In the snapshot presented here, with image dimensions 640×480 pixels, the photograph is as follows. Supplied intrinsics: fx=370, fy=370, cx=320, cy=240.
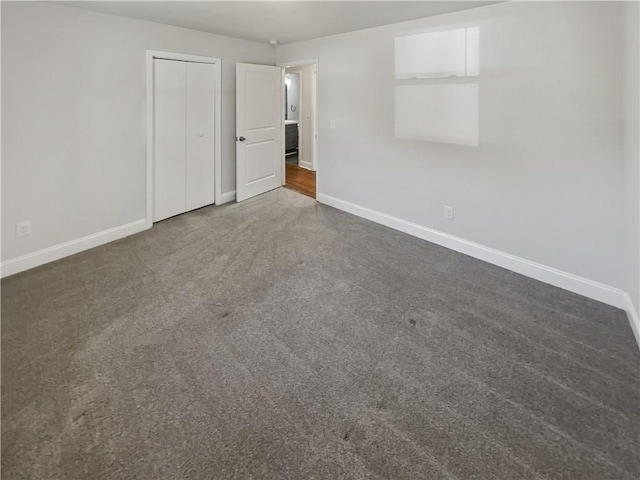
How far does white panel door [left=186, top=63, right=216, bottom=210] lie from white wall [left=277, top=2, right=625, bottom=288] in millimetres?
2000

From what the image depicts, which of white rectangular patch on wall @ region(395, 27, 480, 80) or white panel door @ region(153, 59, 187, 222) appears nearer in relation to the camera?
white rectangular patch on wall @ region(395, 27, 480, 80)

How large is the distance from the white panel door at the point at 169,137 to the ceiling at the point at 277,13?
1.81 ft

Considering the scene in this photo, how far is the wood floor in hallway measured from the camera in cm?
610

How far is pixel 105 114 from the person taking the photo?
12.0ft

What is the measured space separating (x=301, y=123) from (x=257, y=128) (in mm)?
3103

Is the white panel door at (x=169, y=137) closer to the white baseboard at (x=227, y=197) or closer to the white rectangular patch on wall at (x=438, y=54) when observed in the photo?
the white baseboard at (x=227, y=197)

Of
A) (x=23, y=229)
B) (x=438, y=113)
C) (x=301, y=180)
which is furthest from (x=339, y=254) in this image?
(x=301, y=180)

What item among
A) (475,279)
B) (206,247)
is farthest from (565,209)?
(206,247)

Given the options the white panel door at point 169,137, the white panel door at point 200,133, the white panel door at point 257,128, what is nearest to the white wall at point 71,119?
the white panel door at point 169,137

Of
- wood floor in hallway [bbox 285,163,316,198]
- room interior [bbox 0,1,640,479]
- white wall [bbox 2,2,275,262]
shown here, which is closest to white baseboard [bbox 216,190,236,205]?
room interior [bbox 0,1,640,479]

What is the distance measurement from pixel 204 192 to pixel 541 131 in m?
3.94

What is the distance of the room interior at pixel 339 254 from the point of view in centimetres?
161

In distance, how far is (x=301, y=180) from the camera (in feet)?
22.5

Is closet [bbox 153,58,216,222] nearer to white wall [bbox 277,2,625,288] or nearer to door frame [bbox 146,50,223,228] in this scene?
door frame [bbox 146,50,223,228]
